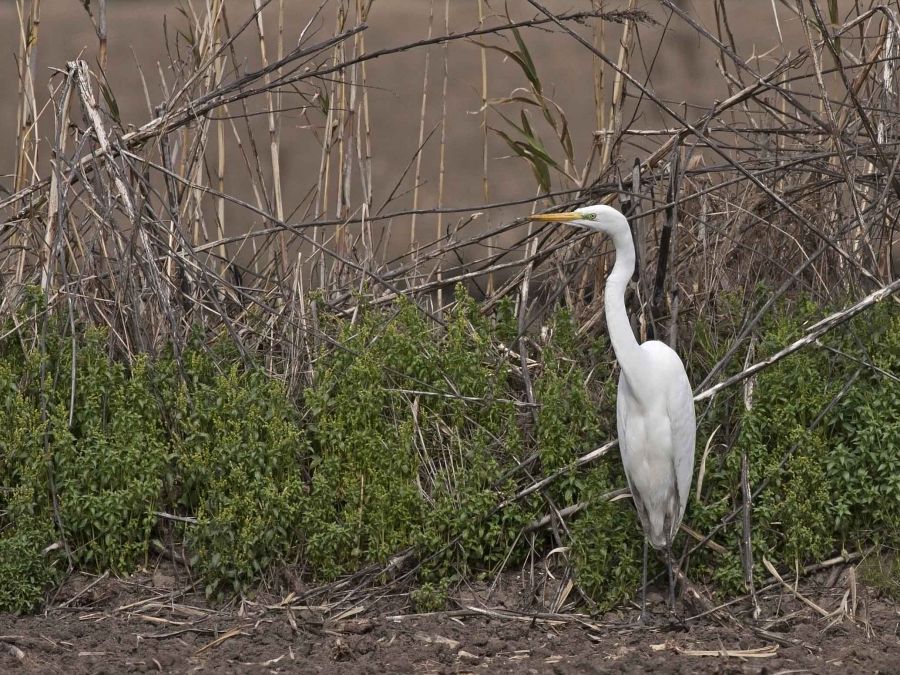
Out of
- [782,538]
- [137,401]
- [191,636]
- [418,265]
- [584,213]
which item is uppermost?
[584,213]

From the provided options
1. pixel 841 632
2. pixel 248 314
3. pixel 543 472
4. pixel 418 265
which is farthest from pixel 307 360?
pixel 841 632

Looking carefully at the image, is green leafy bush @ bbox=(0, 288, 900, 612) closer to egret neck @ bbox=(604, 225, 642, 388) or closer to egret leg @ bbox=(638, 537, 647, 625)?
egret leg @ bbox=(638, 537, 647, 625)

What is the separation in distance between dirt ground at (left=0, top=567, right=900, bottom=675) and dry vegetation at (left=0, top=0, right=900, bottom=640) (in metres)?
0.12

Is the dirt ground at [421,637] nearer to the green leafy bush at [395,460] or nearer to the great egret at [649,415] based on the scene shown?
the green leafy bush at [395,460]

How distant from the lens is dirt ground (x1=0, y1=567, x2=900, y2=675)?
11.1 ft

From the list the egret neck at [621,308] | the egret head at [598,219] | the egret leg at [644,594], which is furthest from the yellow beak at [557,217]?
the egret leg at [644,594]

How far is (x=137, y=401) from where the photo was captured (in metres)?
4.16

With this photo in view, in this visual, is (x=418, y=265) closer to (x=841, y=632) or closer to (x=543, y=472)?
(x=543, y=472)

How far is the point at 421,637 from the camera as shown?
11.9 ft

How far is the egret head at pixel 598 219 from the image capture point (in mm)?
3730

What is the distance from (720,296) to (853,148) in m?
0.71

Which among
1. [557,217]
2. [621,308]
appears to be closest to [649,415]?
[621,308]

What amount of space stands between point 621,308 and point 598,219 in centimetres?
29

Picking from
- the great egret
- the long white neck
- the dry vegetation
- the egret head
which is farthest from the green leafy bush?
the egret head
